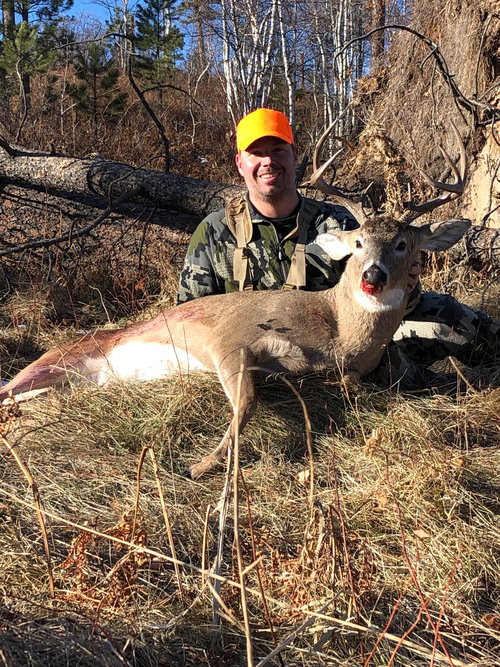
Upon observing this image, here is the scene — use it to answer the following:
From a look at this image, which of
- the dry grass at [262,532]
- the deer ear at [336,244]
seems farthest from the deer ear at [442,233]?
the dry grass at [262,532]

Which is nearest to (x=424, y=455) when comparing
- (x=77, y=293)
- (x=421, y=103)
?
(x=77, y=293)

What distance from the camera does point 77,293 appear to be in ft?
21.4

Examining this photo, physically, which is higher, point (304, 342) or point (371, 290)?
point (371, 290)

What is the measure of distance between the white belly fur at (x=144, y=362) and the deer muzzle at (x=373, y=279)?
1110mm

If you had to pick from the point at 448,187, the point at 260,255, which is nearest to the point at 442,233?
the point at 448,187

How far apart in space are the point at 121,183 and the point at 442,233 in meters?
3.50

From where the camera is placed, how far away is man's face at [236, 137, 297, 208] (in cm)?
471

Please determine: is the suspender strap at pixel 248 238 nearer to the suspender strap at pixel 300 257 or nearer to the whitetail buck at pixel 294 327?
the suspender strap at pixel 300 257

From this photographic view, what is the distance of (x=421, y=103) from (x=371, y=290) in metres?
5.21

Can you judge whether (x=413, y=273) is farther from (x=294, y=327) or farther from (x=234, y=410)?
(x=234, y=410)

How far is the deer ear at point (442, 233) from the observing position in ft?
13.5

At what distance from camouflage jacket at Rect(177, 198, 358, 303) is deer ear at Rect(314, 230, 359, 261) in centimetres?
45

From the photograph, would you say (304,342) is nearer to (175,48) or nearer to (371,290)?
(371,290)

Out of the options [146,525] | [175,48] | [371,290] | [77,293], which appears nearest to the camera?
[146,525]
